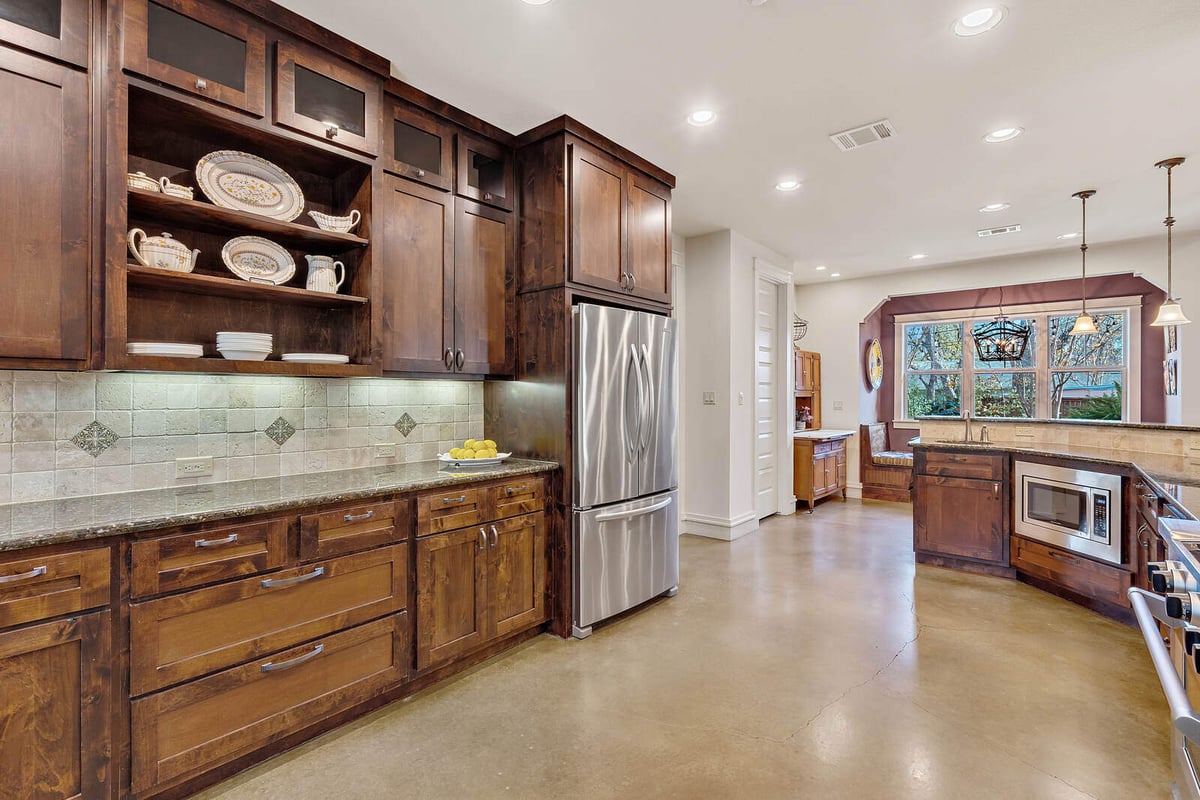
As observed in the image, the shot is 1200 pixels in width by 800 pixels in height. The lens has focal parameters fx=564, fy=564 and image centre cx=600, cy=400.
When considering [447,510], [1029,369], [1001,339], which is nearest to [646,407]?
[447,510]

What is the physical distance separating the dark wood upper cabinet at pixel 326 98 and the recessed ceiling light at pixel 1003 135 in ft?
10.9

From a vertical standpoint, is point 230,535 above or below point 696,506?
above

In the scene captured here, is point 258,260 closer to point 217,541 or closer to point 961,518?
point 217,541

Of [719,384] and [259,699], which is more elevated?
[719,384]

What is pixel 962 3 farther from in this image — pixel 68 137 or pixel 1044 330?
pixel 1044 330

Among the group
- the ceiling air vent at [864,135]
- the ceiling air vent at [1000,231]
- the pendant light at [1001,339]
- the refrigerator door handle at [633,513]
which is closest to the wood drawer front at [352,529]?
the refrigerator door handle at [633,513]

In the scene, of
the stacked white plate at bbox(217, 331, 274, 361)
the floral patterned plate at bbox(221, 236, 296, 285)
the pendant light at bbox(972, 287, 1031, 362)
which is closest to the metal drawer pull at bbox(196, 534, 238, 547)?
the stacked white plate at bbox(217, 331, 274, 361)

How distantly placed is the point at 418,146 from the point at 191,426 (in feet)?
5.52

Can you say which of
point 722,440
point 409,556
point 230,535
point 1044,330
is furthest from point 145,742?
point 1044,330

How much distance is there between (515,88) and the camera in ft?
9.14

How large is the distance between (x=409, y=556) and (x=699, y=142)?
9.20ft

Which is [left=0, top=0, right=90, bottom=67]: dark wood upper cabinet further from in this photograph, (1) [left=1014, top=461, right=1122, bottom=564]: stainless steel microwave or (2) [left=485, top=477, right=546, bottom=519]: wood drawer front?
(1) [left=1014, top=461, right=1122, bottom=564]: stainless steel microwave

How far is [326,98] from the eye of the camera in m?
2.41

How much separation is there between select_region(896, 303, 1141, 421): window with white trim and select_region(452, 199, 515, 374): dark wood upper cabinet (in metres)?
5.28
